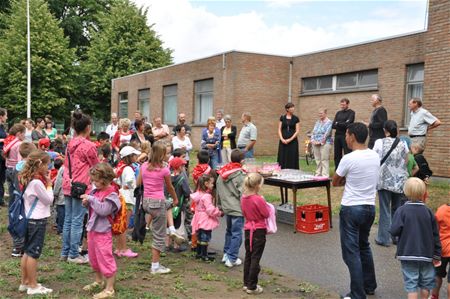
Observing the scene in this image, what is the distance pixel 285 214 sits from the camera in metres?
9.49

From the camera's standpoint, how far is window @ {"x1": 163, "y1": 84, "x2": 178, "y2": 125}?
29.4 meters

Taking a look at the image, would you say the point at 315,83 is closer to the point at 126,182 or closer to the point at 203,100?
the point at 203,100

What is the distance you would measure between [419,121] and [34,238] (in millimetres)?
7541

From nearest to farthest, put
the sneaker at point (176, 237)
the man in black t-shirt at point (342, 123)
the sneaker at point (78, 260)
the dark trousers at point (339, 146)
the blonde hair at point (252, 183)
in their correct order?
the blonde hair at point (252, 183) < the sneaker at point (78, 260) < the sneaker at point (176, 237) < the man in black t-shirt at point (342, 123) < the dark trousers at point (339, 146)

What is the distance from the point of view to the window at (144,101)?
1296 inches

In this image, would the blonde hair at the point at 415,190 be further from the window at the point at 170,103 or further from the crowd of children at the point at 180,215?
the window at the point at 170,103

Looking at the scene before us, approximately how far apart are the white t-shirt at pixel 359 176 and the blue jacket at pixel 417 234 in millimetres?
458

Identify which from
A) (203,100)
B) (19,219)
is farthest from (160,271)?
(203,100)

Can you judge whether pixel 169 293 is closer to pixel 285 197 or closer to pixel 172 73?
pixel 285 197

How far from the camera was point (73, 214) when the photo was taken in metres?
6.53

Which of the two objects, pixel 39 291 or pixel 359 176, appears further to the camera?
pixel 39 291

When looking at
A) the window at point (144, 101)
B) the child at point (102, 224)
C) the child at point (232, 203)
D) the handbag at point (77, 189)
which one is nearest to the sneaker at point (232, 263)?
the child at point (232, 203)

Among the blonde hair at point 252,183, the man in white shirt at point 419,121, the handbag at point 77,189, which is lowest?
the handbag at point 77,189

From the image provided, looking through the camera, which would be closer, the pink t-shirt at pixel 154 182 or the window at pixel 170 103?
the pink t-shirt at pixel 154 182
